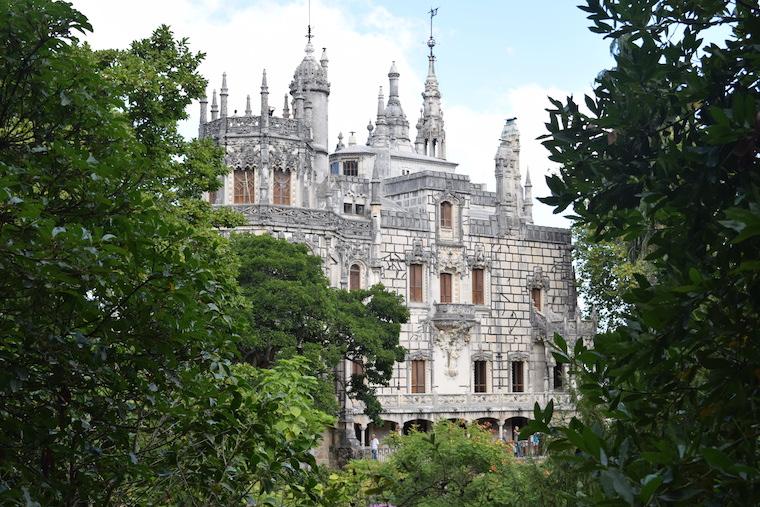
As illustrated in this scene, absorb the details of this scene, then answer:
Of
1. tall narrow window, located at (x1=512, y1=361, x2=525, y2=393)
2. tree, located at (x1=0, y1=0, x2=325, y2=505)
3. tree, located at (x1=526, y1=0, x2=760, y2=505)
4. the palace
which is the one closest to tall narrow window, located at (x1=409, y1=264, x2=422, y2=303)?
the palace

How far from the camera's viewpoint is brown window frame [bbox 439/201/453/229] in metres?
57.6

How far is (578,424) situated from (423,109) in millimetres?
66672

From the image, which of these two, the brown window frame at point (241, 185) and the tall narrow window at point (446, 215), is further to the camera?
the tall narrow window at point (446, 215)

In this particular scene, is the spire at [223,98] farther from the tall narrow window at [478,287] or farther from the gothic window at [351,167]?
the gothic window at [351,167]

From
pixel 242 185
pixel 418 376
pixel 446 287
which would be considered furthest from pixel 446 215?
pixel 242 185

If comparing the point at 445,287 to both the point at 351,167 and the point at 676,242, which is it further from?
the point at 676,242

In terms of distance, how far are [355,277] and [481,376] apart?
8020 millimetres

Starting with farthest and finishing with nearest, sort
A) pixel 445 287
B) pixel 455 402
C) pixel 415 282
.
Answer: pixel 445 287, pixel 415 282, pixel 455 402

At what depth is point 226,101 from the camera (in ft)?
170

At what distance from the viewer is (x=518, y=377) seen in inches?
2318

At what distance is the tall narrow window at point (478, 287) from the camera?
192 feet

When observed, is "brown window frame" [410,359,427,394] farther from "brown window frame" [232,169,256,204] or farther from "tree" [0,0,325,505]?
"tree" [0,0,325,505]

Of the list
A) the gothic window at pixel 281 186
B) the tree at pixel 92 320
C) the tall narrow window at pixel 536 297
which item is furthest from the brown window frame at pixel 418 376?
the tree at pixel 92 320

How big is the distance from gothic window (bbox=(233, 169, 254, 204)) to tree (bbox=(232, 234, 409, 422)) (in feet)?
20.0
